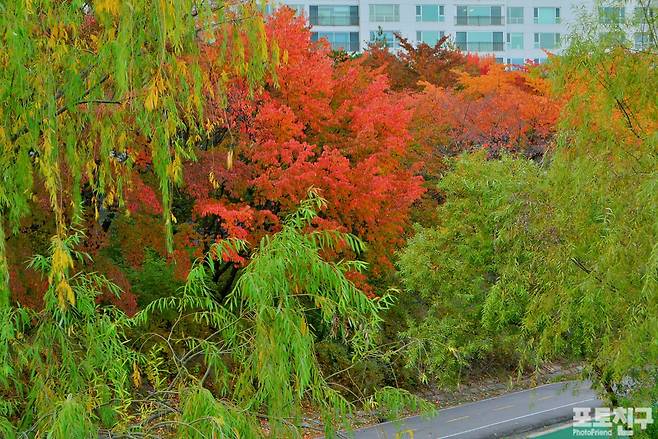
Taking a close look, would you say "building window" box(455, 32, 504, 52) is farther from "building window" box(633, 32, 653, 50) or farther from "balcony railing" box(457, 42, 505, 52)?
"building window" box(633, 32, 653, 50)

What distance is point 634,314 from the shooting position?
10.8 meters

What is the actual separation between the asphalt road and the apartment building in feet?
109

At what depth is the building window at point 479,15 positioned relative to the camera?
5728 cm

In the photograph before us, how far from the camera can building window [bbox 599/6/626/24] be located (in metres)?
11.6

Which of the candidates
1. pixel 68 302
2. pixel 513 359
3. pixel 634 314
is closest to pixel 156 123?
pixel 68 302

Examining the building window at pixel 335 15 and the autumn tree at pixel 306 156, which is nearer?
the autumn tree at pixel 306 156

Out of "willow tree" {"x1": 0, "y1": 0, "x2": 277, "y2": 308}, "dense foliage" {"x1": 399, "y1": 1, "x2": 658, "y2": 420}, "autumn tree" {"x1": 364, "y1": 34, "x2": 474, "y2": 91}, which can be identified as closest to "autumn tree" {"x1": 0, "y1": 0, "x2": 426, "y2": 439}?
"willow tree" {"x1": 0, "y1": 0, "x2": 277, "y2": 308}

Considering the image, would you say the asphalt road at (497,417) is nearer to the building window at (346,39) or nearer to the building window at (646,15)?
the building window at (646,15)

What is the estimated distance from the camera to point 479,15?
2265 inches

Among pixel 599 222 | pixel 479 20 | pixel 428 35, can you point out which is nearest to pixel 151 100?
pixel 599 222

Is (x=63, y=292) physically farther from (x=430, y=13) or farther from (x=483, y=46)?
(x=483, y=46)

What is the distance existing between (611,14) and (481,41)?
47.5 m

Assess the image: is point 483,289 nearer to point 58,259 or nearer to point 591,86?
point 591,86

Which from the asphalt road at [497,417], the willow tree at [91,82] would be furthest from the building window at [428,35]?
the willow tree at [91,82]
